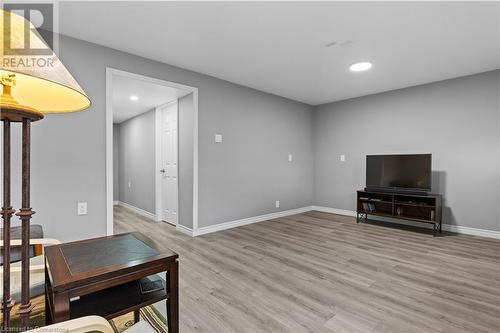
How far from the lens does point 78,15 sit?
7.24 ft

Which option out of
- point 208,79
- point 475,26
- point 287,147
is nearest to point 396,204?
point 287,147

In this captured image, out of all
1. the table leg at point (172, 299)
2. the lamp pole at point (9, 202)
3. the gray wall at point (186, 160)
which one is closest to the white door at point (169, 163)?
the gray wall at point (186, 160)

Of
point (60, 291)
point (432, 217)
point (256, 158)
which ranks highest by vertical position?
point (256, 158)

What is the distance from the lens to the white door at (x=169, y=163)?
4227 millimetres

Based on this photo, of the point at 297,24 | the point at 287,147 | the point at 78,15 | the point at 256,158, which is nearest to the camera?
the point at 78,15

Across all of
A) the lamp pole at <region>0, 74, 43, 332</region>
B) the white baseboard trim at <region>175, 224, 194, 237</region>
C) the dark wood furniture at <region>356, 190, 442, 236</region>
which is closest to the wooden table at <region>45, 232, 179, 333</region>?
the lamp pole at <region>0, 74, 43, 332</region>

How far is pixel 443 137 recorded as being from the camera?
12.9 feet

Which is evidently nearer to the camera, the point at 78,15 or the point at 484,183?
the point at 78,15

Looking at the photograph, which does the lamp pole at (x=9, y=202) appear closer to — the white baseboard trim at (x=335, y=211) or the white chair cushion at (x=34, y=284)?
the white chair cushion at (x=34, y=284)

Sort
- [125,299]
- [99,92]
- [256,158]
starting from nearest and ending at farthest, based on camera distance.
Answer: [125,299], [99,92], [256,158]

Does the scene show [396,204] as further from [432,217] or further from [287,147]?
[287,147]

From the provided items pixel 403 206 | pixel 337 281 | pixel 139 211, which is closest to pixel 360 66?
pixel 403 206

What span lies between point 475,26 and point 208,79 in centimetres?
313

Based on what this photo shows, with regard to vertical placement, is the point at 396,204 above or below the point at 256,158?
below
